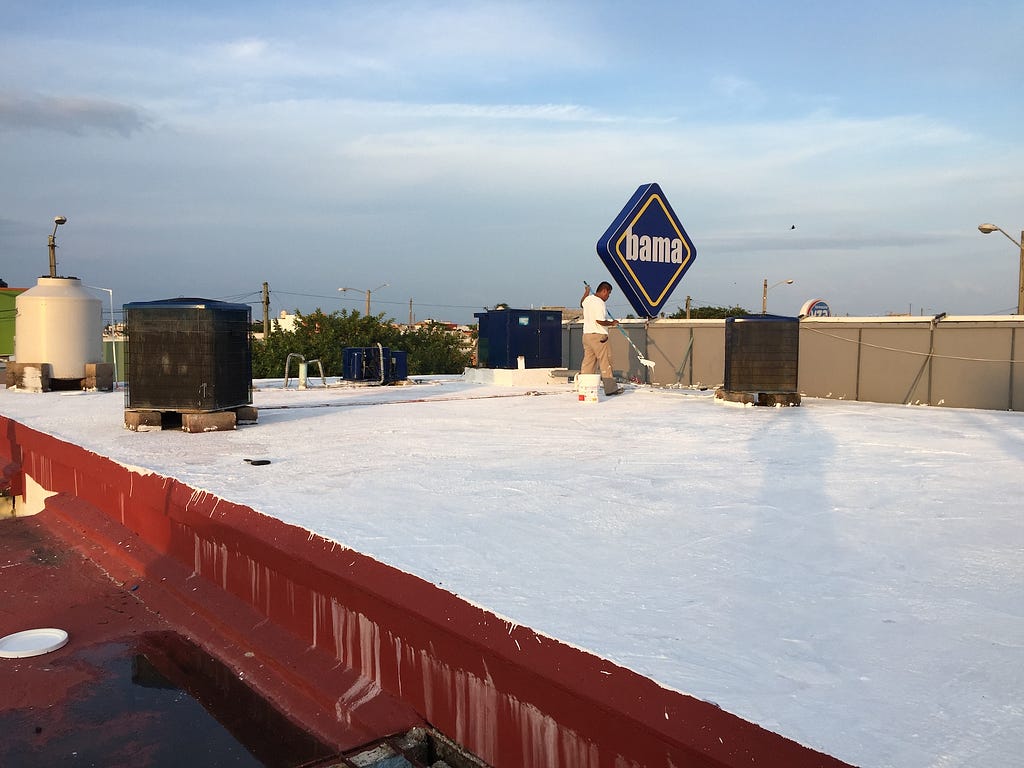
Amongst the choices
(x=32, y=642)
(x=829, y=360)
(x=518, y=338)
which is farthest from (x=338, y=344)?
(x=32, y=642)

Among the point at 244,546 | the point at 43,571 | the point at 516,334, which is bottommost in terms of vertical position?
the point at 43,571

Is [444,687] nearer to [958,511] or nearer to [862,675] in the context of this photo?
[862,675]

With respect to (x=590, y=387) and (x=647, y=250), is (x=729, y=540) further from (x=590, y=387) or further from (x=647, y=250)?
(x=647, y=250)

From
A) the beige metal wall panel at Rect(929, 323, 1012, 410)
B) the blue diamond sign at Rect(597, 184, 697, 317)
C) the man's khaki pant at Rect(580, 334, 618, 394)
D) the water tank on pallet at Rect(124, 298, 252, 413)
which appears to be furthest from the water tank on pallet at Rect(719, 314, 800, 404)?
the water tank on pallet at Rect(124, 298, 252, 413)

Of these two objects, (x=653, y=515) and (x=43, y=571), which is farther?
(x=43, y=571)

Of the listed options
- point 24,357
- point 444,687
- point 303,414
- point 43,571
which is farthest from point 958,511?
point 24,357

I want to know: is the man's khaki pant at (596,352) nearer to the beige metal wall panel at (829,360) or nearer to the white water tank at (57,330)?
the beige metal wall panel at (829,360)

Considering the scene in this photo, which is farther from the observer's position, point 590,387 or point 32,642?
point 590,387

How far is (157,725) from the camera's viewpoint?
334 cm

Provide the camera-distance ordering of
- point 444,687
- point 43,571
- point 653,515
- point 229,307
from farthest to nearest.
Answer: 1. point 229,307
2. point 43,571
3. point 653,515
4. point 444,687

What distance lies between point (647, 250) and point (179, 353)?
8.53 m

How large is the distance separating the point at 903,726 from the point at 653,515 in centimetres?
253

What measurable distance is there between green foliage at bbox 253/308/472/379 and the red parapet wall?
2747 centimetres

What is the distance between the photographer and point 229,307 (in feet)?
27.8
